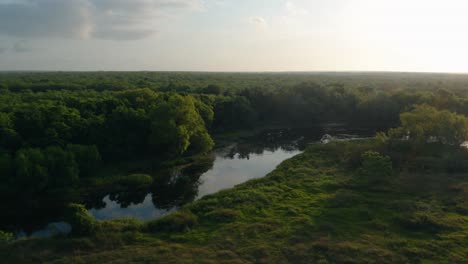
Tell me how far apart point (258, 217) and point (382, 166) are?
46.3 feet

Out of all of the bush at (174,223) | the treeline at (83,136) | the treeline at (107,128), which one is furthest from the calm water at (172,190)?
the bush at (174,223)

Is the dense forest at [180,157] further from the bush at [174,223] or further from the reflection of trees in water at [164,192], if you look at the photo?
the reflection of trees in water at [164,192]

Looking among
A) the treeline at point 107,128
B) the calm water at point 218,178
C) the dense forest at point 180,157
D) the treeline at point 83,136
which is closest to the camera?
→ the dense forest at point 180,157

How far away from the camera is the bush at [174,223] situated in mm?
23062

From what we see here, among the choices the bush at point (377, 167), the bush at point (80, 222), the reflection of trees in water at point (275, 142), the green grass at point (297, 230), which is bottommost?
the reflection of trees in water at point (275, 142)

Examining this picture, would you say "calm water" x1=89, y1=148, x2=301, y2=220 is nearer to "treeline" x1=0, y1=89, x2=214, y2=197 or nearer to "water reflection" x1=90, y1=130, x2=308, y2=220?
"water reflection" x1=90, y1=130, x2=308, y2=220

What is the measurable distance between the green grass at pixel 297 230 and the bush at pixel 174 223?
7 centimetres

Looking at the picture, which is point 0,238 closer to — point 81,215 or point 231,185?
point 81,215

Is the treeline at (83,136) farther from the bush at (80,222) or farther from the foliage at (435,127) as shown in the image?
the foliage at (435,127)

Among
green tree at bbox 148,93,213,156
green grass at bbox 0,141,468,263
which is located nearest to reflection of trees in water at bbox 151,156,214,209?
green tree at bbox 148,93,213,156

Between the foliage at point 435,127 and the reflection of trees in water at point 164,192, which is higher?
the foliage at point 435,127

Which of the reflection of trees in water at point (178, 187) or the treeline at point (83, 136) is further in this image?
the reflection of trees in water at point (178, 187)

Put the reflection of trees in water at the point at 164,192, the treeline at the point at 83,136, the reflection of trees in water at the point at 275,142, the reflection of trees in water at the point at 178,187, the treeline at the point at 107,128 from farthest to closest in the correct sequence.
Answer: the reflection of trees in water at the point at 275,142
the reflection of trees in water at the point at 178,187
the reflection of trees in water at the point at 164,192
the treeline at the point at 107,128
the treeline at the point at 83,136

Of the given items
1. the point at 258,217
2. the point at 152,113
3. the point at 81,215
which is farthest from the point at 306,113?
the point at 81,215
